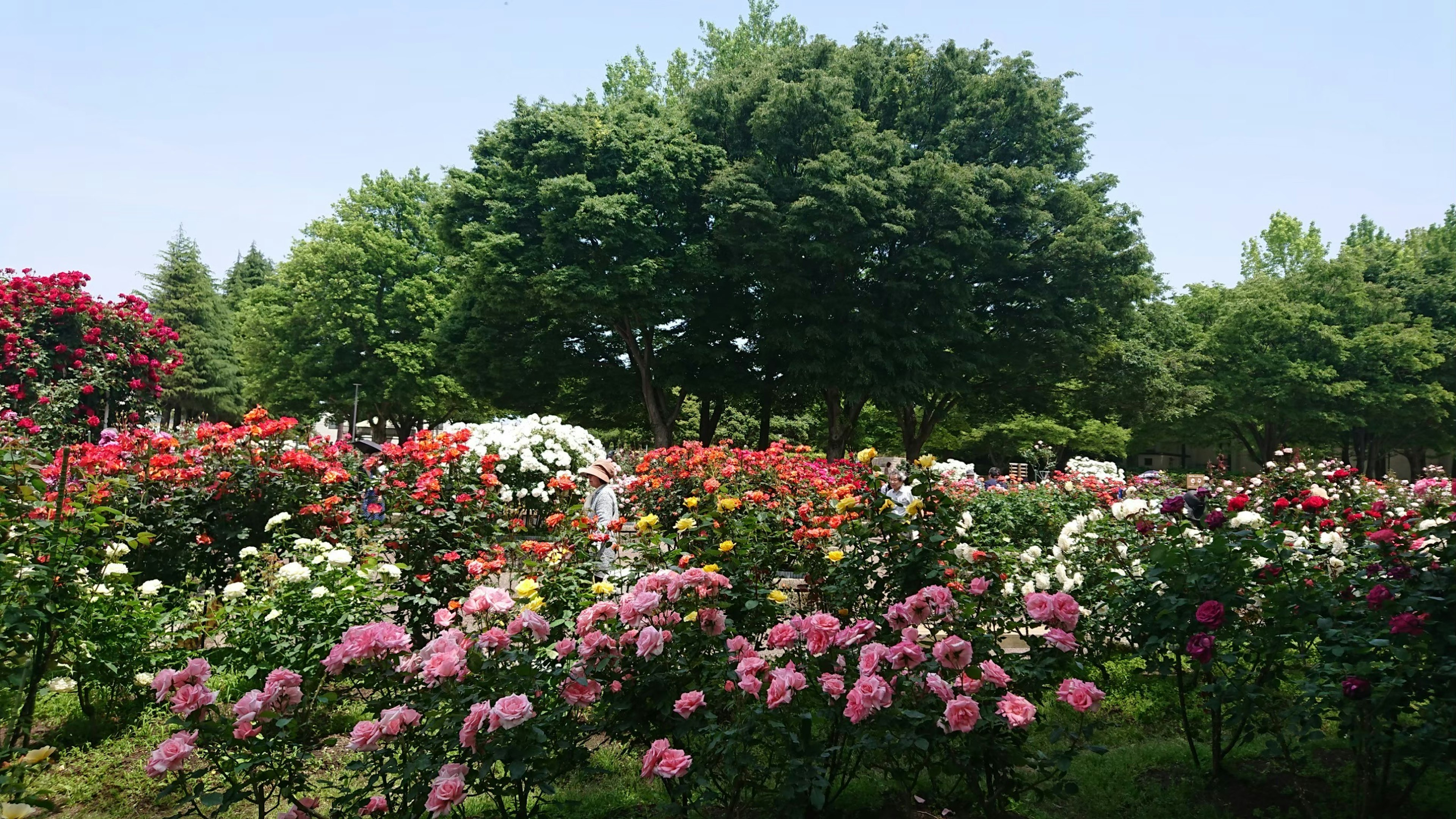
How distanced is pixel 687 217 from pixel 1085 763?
19.4m

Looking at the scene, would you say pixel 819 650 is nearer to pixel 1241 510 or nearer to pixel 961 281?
pixel 1241 510

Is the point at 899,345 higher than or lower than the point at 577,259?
lower

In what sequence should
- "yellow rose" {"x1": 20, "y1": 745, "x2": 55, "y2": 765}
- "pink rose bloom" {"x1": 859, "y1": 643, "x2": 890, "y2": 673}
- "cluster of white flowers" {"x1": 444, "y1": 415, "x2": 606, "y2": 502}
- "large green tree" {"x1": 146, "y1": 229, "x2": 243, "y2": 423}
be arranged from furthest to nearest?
"large green tree" {"x1": 146, "y1": 229, "x2": 243, "y2": 423}, "cluster of white flowers" {"x1": 444, "y1": 415, "x2": 606, "y2": 502}, "pink rose bloom" {"x1": 859, "y1": 643, "x2": 890, "y2": 673}, "yellow rose" {"x1": 20, "y1": 745, "x2": 55, "y2": 765}

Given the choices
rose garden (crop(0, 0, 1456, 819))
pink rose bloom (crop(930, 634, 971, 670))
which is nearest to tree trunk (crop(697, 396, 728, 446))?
rose garden (crop(0, 0, 1456, 819))

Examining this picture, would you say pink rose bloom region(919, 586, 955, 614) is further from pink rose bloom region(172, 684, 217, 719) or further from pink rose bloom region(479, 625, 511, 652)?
pink rose bloom region(172, 684, 217, 719)

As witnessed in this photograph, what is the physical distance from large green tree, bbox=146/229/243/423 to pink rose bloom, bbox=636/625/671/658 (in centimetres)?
5365

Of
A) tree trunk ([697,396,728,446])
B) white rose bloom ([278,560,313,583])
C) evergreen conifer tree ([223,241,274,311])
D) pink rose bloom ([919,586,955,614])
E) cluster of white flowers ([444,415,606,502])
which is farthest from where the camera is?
evergreen conifer tree ([223,241,274,311])

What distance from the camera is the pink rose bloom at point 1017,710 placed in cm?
266

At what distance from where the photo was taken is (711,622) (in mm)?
3152

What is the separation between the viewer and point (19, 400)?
42.2 feet

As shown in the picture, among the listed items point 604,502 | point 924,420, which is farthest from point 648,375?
point 604,502

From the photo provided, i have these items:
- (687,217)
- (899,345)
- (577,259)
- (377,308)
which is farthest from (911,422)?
(377,308)

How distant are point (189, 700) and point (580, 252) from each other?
1905 centimetres

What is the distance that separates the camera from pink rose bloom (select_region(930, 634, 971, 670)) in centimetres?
284
